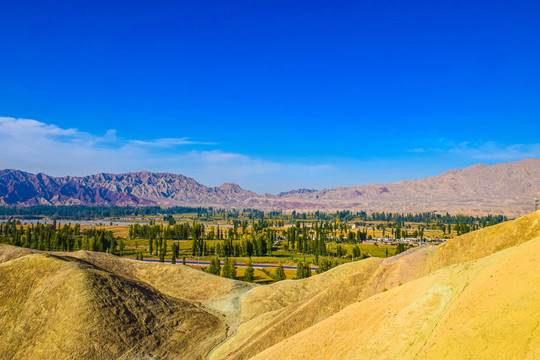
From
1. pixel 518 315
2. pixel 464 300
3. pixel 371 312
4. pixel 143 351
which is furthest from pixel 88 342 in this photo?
pixel 518 315

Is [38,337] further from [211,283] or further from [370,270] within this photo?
[370,270]

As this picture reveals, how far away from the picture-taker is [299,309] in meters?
46.6

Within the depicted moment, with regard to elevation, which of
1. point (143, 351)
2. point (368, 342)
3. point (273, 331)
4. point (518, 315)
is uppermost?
point (518, 315)

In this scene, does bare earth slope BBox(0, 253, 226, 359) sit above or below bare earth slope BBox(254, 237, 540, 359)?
below

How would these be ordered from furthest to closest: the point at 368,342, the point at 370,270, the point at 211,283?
1. the point at 211,283
2. the point at 370,270
3. the point at 368,342

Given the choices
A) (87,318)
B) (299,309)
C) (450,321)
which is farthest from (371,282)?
(87,318)

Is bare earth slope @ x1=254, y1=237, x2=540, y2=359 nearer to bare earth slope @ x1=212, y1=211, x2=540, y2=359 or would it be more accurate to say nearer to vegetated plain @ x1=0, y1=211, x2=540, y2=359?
vegetated plain @ x1=0, y1=211, x2=540, y2=359

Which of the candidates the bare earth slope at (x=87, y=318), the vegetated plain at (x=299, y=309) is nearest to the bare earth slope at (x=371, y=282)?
the vegetated plain at (x=299, y=309)

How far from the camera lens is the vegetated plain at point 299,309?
23.0 meters

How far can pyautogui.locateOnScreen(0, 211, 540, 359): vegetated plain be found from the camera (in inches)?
904

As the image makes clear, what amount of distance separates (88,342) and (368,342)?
37.6m

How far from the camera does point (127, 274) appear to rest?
78000mm

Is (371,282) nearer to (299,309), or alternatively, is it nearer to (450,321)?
(299,309)

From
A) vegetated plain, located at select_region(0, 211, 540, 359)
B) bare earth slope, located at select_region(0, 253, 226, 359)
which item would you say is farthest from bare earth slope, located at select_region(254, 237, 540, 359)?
bare earth slope, located at select_region(0, 253, 226, 359)
